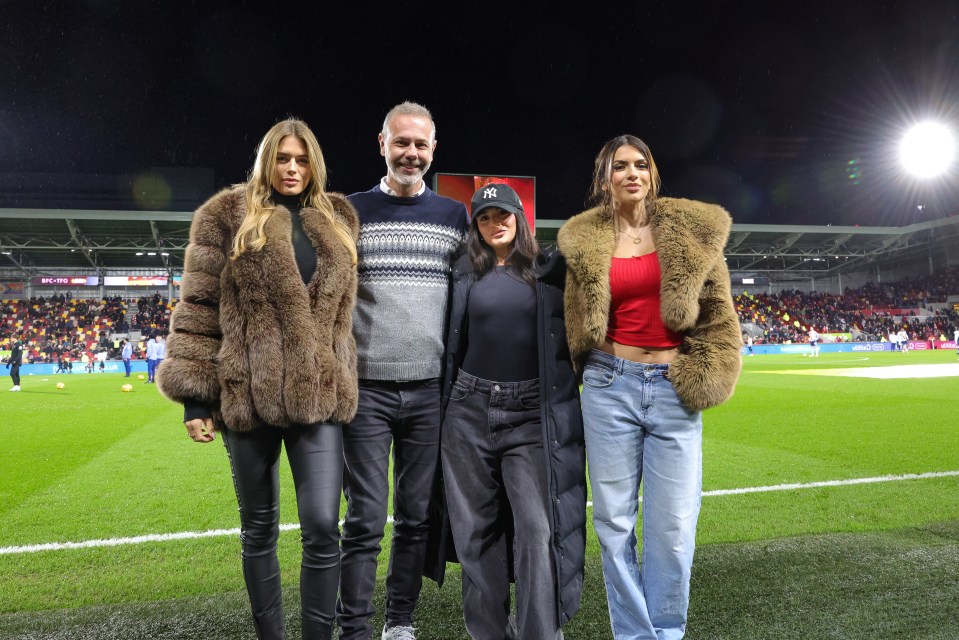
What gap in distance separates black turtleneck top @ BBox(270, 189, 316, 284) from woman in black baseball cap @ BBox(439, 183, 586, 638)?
26.1 inches

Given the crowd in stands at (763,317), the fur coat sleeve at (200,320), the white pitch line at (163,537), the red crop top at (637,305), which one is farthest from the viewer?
the crowd in stands at (763,317)

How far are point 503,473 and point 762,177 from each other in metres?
49.3


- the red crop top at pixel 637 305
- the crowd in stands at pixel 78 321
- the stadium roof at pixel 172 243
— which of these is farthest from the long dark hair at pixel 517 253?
the crowd in stands at pixel 78 321

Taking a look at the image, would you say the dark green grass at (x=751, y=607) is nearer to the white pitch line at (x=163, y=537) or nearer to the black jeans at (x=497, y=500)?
the black jeans at (x=497, y=500)

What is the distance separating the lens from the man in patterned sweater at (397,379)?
2.74m

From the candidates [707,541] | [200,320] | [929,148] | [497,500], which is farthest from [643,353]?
[929,148]

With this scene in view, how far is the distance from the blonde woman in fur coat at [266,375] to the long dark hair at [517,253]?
25.1 inches

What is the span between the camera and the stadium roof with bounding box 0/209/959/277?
29.9 meters

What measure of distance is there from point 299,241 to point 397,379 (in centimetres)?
72

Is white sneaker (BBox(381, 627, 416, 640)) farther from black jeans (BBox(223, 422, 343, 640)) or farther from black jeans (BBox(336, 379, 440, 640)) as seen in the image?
black jeans (BBox(223, 422, 343, 640))

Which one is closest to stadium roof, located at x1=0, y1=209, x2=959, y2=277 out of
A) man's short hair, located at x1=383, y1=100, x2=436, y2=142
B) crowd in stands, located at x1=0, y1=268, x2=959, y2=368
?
crowd in stands, located at x1=0, y1=268, x2=959, y2=368

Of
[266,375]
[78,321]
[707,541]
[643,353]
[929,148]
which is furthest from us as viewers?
[929,148]

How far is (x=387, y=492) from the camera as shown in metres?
2.84

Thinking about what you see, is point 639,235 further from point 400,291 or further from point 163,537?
point 163,537
